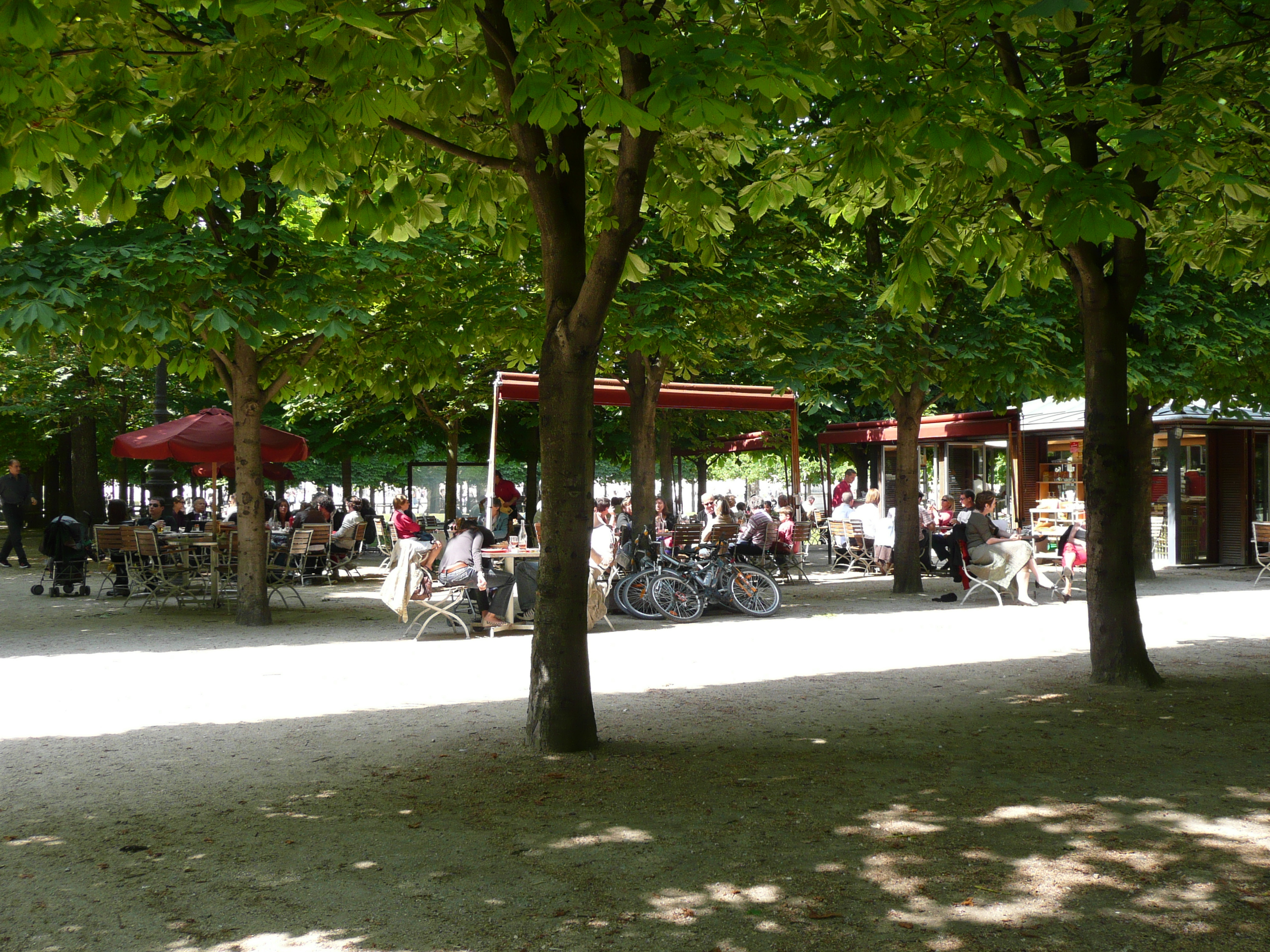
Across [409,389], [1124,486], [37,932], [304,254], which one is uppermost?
[304,254]

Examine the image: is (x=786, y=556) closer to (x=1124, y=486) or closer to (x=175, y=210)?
(x=1124, y=486)

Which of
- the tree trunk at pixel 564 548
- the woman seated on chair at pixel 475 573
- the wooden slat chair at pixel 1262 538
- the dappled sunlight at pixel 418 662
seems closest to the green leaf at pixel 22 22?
the tree trunk at pixel 564 548

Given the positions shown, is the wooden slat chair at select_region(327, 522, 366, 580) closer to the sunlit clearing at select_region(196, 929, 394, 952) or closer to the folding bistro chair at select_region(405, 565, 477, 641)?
the folding bistro chair at select_region(405, 565, 477, 641)

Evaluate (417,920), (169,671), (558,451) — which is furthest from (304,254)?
(417,920)

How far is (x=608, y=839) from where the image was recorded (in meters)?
4.93

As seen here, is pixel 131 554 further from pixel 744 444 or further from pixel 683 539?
pixel 744 444

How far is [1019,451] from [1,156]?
1776cm

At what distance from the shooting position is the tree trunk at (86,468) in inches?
1014

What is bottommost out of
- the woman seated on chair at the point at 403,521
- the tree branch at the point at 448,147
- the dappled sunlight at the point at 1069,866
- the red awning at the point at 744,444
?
the dappled sunlight at the point at 1069,866

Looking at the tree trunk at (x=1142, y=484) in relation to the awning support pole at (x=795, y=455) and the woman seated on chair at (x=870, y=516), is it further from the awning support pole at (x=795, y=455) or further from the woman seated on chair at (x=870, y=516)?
the awning support pole at (x=795, y=455)

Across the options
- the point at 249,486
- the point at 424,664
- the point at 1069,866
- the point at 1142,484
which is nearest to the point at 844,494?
the point at 1142,484

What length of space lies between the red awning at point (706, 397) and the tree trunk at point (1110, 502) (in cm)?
809

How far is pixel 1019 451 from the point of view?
20.1 meters

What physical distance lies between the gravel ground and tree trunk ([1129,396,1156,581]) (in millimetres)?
8658
